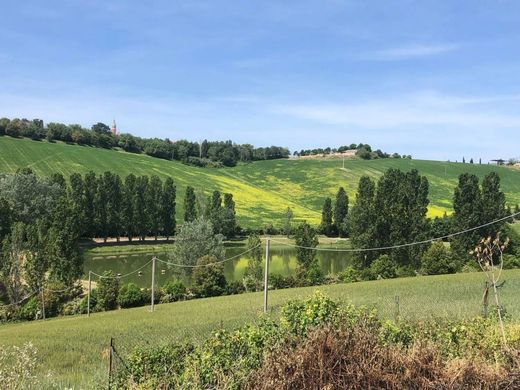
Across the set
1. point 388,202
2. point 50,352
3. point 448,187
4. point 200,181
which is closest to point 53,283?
point 50,352

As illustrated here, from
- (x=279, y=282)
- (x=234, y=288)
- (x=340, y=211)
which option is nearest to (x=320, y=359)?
(x=234, y=288)

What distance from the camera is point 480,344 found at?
22.3 feet

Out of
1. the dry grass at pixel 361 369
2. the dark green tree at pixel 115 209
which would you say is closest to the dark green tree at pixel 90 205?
the dark green tree at pixel 115 209

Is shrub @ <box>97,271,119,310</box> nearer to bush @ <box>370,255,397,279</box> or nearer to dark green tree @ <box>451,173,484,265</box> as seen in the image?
bush @ <box>370,255,397,279</box>

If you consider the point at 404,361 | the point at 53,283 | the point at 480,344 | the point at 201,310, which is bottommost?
the point at 53,283

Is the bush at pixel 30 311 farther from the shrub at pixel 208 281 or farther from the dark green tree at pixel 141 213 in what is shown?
the dark green tree at pixel 141 213

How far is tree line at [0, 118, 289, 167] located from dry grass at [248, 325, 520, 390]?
123557 mm

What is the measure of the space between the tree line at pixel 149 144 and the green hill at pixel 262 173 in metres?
5.35

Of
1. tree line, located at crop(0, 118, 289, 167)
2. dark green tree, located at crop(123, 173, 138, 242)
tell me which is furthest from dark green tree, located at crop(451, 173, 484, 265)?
tree line, located at crop(0, 118, 289, 167)

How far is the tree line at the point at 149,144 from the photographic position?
115375 millimetres

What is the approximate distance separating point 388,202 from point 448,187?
80116 millimetres

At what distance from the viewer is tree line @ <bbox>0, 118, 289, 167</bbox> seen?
115 metres

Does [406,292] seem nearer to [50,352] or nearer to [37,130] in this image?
[50,352]

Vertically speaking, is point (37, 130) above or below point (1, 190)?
above
